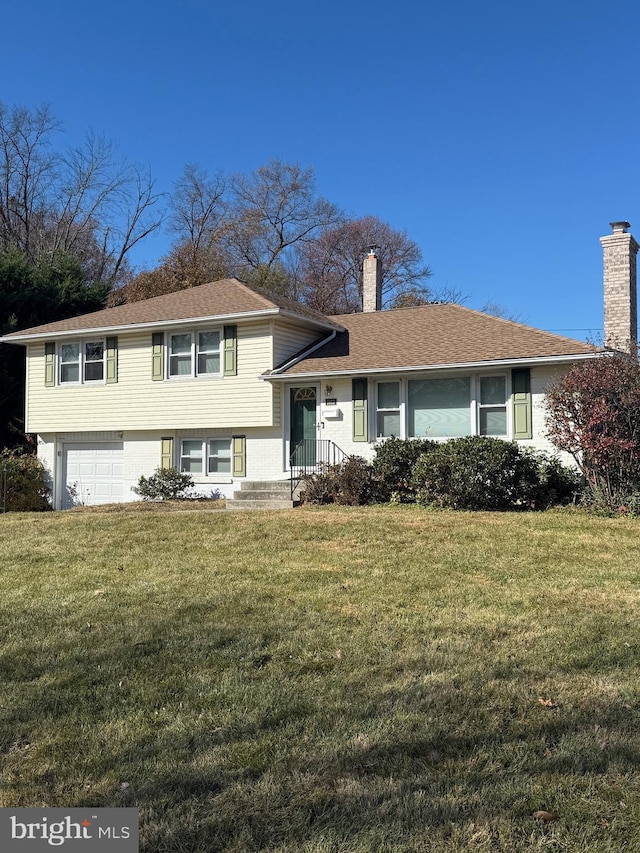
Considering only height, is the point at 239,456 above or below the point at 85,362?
below

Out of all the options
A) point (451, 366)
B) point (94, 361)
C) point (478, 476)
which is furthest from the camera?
point (94, 361)

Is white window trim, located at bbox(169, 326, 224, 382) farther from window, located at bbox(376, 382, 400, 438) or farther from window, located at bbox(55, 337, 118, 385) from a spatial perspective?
window, located at bbox(376, 382, 400, 438)

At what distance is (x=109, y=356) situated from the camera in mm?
18891

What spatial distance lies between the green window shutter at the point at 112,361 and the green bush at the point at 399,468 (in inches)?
327

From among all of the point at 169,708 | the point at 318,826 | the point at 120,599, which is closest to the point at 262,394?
the point at 120,599

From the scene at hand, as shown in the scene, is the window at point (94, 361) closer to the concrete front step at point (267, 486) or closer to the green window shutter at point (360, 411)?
the concrete front step at point (267, 486)

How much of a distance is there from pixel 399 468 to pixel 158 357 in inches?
297

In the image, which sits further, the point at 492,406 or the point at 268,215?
the point at 268,215

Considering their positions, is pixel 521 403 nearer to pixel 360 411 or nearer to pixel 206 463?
pixel 360 411

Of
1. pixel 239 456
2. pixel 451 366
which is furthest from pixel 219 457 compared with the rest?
pixel 451 366

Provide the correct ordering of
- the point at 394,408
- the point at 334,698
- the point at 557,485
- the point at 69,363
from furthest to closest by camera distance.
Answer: the point at 69,363 < the point at 394,408 < the point at 557,485 < the point at 334,698

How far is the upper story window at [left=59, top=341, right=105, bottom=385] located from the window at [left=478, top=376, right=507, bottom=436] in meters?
10.4

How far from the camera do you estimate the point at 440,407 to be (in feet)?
51.3

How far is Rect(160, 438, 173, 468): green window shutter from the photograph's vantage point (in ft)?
59.5
